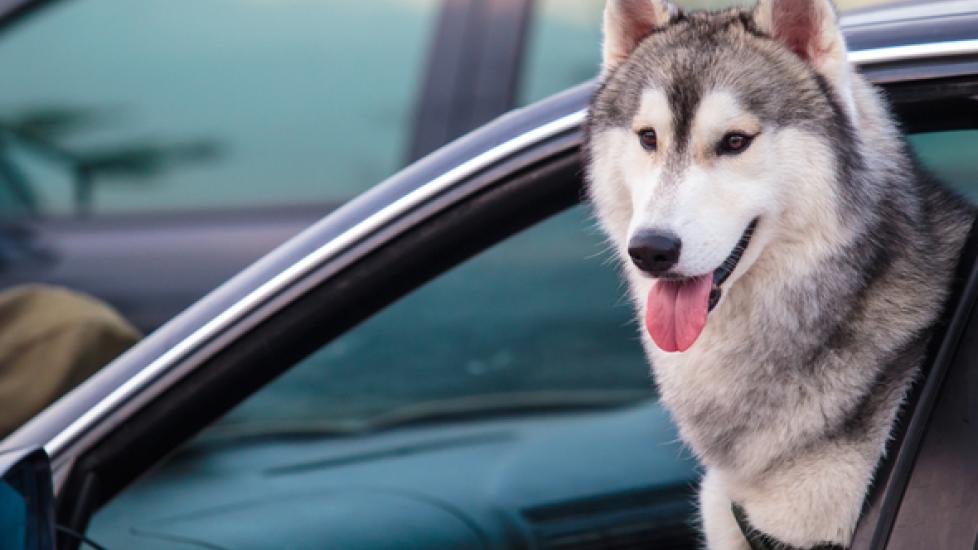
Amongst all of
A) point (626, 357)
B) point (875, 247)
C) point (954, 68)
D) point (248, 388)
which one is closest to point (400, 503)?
point (248, 388)

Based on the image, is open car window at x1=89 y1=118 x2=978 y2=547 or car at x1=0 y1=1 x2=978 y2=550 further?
open car window at x1=89 y1=118 x2=978 y2=547

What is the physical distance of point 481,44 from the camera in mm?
4094

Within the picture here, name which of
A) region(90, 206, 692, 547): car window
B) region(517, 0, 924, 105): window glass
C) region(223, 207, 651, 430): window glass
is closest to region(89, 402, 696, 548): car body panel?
region(90, 206, 692, 547): car window

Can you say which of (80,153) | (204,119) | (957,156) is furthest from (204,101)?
(957,156)

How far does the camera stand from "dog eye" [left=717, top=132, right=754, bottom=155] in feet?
6.31

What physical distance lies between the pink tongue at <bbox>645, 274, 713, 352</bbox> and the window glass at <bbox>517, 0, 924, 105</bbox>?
88.0 inches

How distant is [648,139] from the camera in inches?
80.2

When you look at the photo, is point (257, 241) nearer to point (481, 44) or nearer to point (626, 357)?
point (481, 44)

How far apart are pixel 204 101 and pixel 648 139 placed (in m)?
2.45

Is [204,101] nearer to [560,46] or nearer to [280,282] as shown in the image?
[560,46]

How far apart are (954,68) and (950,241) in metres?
0.26

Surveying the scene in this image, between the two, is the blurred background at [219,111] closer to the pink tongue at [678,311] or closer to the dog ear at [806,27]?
the dog ear at [806,27]

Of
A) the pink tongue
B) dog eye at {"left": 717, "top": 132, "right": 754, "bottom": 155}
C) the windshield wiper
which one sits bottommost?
the pink tongue

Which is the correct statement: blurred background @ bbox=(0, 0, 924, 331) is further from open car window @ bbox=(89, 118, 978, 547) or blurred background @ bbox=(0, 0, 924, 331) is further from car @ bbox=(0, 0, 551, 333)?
open car window @ bbox=(89, 118, 978, 547)
